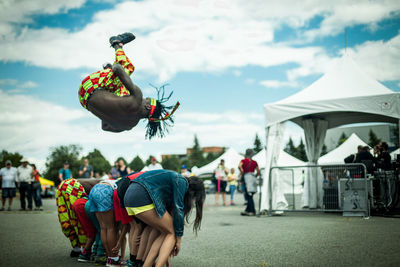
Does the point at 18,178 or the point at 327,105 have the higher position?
the point at 327,105

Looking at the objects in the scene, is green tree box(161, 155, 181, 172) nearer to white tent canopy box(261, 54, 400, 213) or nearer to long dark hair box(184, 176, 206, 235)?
white tent canopy box(261, 54, 400, 213)

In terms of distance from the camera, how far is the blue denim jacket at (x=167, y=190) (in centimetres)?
403

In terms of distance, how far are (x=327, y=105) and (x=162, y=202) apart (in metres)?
8.22

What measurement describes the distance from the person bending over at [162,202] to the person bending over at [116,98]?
1.05 m

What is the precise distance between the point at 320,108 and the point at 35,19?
9.00m

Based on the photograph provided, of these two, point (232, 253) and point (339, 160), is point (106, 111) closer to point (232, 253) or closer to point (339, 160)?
point (232, 253)

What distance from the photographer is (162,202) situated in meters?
4.07

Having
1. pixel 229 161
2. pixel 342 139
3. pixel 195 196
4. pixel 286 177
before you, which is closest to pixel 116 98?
pixel 195 196

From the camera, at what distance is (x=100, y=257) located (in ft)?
17.8

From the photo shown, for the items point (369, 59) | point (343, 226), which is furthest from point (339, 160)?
point (343, 226)

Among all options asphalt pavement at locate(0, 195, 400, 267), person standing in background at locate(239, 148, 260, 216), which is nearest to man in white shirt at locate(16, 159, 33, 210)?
asphalt pavement at locate(0, 195, 400, 267)

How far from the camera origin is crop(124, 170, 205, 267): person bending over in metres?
4.02

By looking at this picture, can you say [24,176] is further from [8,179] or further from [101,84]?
[101,84]

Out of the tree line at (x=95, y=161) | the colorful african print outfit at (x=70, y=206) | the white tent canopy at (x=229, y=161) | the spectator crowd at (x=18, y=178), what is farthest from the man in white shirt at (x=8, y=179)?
the tree line at (x=95, y=161)
